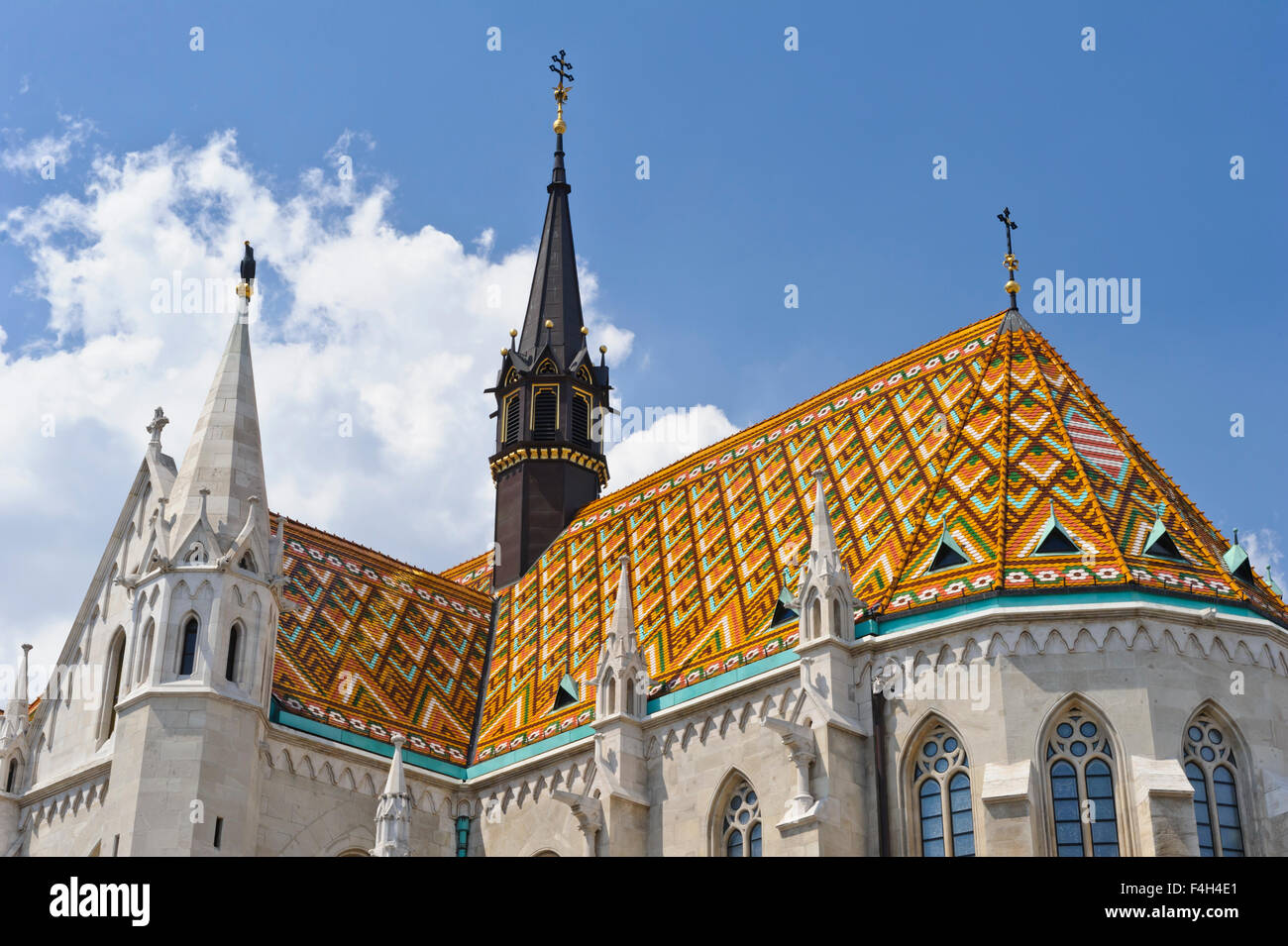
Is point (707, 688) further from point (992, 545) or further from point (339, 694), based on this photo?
point (339, 694)

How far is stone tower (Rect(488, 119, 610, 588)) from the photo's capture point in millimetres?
38219

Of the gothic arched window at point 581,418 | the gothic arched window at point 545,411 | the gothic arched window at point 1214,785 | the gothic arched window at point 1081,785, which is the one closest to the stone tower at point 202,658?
the gothic arched window at point 545,411

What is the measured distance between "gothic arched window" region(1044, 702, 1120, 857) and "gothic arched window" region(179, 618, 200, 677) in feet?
41.5

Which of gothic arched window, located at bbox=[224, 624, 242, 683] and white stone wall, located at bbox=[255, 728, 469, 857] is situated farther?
white stone wall, located at bbox=[255, 728, 469, 857]

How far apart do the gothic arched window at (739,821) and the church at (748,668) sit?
0.18 ft

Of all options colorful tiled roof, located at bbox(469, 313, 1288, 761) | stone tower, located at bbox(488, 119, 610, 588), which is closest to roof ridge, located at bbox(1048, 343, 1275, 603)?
colorful tiled roof, located at bbox(469, 313, 1288, 761)

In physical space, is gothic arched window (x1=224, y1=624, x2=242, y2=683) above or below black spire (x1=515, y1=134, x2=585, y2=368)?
below

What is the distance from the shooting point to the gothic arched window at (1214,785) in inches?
907

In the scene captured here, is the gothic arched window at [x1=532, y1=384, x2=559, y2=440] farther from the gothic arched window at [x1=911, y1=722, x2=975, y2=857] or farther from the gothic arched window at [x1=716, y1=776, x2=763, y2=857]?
the gothic arched window at [x1=911, y1=722, x2=975, y2=857]

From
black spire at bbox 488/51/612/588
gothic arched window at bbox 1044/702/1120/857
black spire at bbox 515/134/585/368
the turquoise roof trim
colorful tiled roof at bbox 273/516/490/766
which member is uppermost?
black spire at bbox 515/134/585/368

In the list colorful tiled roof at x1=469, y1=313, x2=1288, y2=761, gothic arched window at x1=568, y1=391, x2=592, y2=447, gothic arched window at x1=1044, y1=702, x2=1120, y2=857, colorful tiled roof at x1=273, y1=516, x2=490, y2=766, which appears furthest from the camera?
gothic arched window at x1=568, y1=391, x2=592, y2=447
